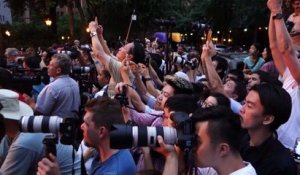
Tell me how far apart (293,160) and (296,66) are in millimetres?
1092

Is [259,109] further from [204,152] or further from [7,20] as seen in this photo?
[7,20]

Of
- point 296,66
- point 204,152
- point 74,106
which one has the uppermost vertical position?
point 296,66

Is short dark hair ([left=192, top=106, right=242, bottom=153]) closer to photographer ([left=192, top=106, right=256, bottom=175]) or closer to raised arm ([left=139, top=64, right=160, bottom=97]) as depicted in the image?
photographer ([left=192, top=106, right=256, bottom=175])

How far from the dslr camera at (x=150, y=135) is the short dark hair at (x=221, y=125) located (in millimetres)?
99

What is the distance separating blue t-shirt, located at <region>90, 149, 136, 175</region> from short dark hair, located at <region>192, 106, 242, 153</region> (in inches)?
28.2

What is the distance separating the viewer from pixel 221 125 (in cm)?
294

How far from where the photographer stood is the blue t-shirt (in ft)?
11.2

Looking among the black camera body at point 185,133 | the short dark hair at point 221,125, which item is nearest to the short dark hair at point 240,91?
the short dark hair at point 221,125

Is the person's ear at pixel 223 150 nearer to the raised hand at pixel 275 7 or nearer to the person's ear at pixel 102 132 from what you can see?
the person's ear at pixel 102 132

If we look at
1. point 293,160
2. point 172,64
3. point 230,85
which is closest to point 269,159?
point 293,160

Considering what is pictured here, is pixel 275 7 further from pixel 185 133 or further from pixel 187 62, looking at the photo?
pixel 187 62

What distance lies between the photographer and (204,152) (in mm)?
2867

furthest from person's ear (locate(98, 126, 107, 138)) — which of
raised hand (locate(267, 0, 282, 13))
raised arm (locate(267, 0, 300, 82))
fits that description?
raised hand (locate(267, 0, 282, 13))

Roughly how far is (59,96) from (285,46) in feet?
11.2
